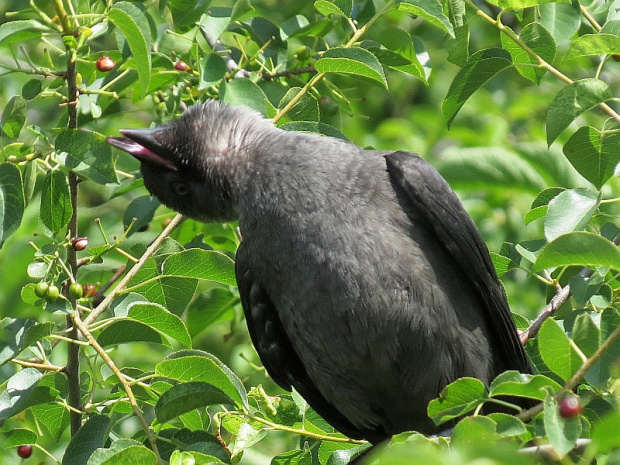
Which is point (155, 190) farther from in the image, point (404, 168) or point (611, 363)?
point (611, 363)

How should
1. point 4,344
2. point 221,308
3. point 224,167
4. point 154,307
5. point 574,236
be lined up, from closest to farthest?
point 574,236, point 4,344, point 154,307, point 224,167, point 221,308

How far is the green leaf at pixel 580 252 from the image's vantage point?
2.58 metres

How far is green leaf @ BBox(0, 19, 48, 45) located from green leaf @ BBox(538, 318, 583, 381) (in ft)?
6.56

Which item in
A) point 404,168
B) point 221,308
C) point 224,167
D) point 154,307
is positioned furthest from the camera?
point 221,308

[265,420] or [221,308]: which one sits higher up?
[265,420]

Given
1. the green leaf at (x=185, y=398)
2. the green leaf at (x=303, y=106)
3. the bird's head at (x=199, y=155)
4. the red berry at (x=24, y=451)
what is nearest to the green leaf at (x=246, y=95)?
the green leaf at (x=303, y=106)

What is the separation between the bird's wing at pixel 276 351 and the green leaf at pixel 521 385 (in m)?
1.69

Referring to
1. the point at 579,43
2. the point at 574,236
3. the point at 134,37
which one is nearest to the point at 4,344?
the point at 134,37

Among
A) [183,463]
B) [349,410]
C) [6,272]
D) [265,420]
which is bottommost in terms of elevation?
[6,272]

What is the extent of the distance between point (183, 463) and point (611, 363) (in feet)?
4.52

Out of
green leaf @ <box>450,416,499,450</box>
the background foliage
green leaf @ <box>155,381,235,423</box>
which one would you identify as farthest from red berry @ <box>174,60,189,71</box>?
green leaf @ <box>450,416,499,450</box>

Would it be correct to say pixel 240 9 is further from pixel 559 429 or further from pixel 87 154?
pixel 559 429

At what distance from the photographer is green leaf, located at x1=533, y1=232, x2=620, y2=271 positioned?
2578mm

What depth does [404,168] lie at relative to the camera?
3.95m
